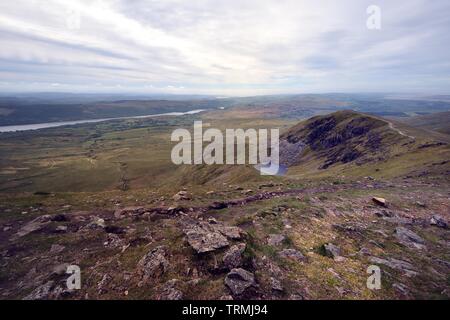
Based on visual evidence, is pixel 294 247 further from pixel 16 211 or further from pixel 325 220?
pixel 16 211

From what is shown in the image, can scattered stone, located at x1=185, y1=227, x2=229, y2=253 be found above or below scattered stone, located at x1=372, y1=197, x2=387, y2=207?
above

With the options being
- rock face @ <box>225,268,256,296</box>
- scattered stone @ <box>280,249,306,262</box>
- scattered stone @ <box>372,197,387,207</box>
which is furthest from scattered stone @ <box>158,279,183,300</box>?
scattered stone @ <box>372,197,387,207</box>

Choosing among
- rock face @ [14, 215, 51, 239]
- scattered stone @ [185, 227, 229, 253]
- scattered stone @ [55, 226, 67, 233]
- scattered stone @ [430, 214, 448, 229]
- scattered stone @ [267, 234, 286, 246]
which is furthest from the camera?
scattered stone @ [430, 214, 448, 229]

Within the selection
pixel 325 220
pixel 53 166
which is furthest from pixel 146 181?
pixel 325 220

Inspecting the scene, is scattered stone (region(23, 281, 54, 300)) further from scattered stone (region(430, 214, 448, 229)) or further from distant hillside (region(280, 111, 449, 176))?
distant hillside (region(280, 111, 449, 176))

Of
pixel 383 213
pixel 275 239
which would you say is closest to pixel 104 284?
pixel 275 239

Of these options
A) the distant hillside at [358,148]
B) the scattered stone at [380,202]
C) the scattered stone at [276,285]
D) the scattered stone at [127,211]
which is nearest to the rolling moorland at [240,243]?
the scattered stone at [276,285]

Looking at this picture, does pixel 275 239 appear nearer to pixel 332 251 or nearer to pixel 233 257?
pixel 332 251
